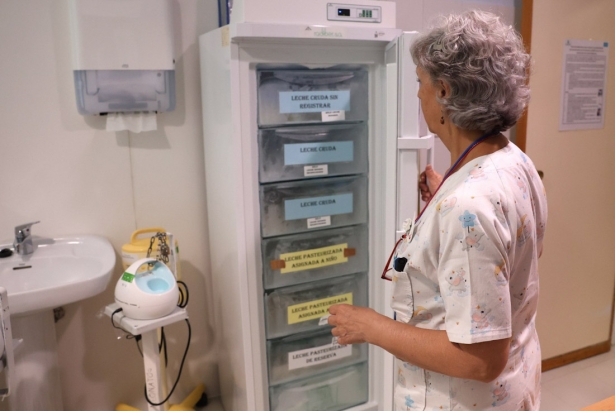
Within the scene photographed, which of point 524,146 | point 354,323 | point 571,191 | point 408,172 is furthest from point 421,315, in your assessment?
→ point 571,191

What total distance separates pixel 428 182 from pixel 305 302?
0.65 m

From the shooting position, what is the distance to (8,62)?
1.80 metres

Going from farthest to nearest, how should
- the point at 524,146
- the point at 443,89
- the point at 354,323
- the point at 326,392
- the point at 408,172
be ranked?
the point at 524,146, the point at 326,392, the point at 408,172, the point at 354,323, the point at 443,89

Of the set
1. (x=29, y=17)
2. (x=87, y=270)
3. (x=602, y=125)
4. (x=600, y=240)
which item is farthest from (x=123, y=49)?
(x=600, y=240)

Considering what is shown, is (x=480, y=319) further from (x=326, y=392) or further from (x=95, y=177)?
(x=95, y=177)

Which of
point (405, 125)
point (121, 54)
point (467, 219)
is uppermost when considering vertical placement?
point (121, 54)

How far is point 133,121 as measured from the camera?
1.98 m

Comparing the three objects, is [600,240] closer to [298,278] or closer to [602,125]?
[602,125]

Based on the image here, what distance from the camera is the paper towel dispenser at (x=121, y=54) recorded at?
5.95ft

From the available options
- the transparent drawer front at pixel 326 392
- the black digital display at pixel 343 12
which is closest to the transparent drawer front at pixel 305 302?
the transparent drawer front at pixel 326 392

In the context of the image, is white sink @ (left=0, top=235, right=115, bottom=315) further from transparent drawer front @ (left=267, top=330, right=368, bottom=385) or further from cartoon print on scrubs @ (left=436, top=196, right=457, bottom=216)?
cartoon print on scrubs @ (left=436, top=196, right=457, bottom=216)

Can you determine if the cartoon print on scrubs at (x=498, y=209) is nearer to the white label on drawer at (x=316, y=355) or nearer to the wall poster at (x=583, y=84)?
the white label on drawer at (x=316, y=355)

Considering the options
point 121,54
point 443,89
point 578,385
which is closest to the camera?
point 443,89

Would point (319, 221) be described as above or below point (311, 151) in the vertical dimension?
below
